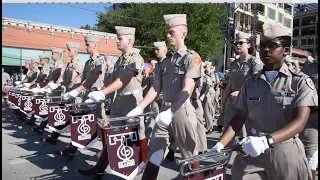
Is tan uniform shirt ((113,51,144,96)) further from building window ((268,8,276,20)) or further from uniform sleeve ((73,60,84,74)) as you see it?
building window ((268,8,276,20))

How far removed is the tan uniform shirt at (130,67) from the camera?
4730mm

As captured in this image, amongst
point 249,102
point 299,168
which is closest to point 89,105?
point 249,102

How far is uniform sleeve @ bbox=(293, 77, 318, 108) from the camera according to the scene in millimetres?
2398

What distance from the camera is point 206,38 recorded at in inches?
1148

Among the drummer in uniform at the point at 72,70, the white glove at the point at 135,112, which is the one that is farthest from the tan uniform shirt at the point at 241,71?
the drummer in uniform at the point at 72,70

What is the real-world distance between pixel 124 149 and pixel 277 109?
182 centimetres

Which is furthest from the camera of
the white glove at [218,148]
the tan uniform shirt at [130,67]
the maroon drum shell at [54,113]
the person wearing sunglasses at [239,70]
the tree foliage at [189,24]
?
the tree foliage at [189,24]

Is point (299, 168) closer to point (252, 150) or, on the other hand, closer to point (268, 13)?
point (252, 150)

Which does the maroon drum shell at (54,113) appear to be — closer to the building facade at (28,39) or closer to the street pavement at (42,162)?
the street pavement at (42,162)

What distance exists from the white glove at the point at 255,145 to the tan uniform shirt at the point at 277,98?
0.92 feet

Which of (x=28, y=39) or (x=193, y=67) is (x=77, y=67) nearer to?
(x=193, y=67)

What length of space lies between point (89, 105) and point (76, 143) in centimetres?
A: 57

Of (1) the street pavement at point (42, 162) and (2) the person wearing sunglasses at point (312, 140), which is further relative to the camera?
(1) the street pavement at point (42, 162)

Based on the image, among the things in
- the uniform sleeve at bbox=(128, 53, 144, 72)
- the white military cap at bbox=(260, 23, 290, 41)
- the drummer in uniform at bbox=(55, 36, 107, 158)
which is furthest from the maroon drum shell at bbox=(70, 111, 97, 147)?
the white military cap at bbox=(260, 23, 290, 41)
